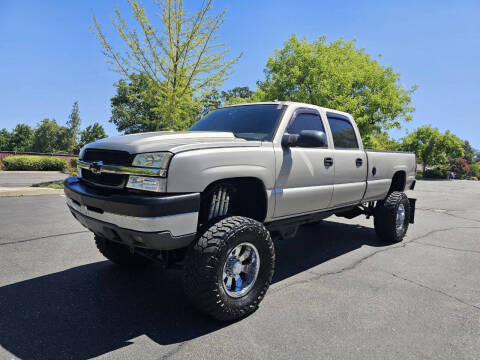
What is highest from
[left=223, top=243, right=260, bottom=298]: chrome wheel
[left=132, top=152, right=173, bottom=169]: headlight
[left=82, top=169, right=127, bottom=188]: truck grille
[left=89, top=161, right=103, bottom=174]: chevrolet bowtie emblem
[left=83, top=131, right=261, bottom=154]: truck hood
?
[left=83, top=131, right=261, bottom=154]: truck hood

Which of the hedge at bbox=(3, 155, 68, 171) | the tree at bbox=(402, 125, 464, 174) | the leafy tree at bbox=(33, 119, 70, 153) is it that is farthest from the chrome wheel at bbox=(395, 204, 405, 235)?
the leafy tree at bbox=(33, 119, 70, 153)

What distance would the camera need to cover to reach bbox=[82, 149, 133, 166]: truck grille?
2620mm

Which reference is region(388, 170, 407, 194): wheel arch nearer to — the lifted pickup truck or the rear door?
the rear door

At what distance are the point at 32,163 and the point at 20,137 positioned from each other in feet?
208

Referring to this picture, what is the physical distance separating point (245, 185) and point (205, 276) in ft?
3.27

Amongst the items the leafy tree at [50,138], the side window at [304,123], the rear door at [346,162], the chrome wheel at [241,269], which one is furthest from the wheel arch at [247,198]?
the leafy tree at [50,138]

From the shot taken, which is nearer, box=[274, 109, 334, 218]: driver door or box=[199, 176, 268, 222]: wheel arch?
box=[199, 176, 268, 222]: wheel arch

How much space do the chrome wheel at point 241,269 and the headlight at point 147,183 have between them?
84cm

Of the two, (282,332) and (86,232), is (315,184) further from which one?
(86,232)

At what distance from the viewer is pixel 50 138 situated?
228 ft

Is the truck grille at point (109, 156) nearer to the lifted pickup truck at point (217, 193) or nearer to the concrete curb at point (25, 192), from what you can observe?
the lifted pickup truck at point (217, 193)

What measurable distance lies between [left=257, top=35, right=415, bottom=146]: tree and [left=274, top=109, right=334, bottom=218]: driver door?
2175cm

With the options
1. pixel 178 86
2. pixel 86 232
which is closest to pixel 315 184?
pixel 86 232

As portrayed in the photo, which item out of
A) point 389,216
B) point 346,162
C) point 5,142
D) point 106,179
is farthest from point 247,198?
point 5,142
